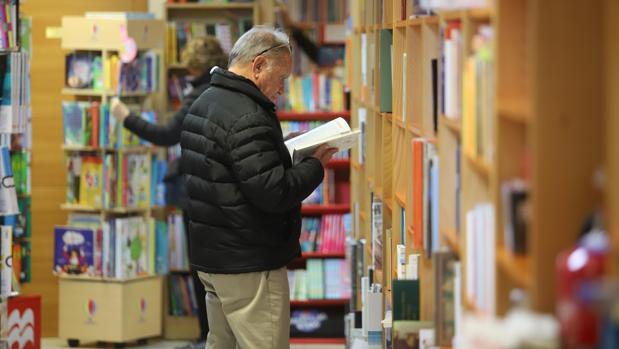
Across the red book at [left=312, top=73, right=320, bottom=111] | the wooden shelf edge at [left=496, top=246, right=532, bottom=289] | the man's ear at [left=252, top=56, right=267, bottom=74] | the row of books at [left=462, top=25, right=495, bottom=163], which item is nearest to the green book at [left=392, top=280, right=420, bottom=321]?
the row of books at [left=462, top=25, right=495, bottom=163]

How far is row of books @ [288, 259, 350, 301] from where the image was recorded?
316 inches

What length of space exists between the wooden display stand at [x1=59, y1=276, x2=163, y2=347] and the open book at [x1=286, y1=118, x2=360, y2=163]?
10.2 feet

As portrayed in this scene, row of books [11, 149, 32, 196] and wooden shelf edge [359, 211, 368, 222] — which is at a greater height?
row of books [11, 149, 32, 196]

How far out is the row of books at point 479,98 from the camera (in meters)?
2.49

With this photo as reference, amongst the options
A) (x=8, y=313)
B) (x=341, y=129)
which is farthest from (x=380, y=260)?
(x=8, y=313)

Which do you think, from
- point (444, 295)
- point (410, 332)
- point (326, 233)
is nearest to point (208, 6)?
point (326, 233)

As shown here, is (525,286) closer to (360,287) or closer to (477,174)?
(477,174)

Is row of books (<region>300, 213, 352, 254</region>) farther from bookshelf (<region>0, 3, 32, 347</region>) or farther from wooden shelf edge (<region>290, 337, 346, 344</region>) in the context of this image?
bookshelf (<region>0, 3, 32, 347</region>)

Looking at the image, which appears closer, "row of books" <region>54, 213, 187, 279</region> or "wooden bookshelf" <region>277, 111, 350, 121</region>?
"row of books" <region>54, 213, 187, 279</region>

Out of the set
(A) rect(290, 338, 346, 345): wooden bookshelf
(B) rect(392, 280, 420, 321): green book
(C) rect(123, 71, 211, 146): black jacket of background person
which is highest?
(C) rect(123, 71, 211, 146): black jacket of background person

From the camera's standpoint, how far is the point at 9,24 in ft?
17.3

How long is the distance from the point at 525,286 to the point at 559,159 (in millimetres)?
258

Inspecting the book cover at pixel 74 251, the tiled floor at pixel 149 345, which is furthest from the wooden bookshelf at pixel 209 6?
the tiled floor at pixel 149 345

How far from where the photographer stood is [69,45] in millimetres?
7266
